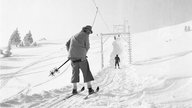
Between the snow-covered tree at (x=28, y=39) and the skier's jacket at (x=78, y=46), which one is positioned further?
the snow-covered tree at (x=28, y=39)

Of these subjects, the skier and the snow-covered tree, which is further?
the snow-covered tree

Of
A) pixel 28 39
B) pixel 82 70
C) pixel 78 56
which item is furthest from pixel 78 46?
→ pixel 28 39

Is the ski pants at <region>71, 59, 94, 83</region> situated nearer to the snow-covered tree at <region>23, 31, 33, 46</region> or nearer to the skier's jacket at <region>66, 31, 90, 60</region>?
the skier's jacket at <region>66, 31, 90, 60</region>

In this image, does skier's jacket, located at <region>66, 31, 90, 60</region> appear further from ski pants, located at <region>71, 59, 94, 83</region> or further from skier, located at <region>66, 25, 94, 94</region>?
ski pants, located at <region>71, 59, 94, 83</region>

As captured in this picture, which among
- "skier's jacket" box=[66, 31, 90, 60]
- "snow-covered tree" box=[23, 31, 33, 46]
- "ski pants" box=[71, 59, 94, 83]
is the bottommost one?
"ski pants" box=[71, 59, 94, 83]

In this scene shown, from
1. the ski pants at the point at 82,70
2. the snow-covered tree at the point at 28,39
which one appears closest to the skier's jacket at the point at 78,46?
the ski pants at the point at 82,70

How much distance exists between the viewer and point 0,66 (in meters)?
44.8

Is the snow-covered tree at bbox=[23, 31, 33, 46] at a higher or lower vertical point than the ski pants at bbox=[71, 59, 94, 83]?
higher

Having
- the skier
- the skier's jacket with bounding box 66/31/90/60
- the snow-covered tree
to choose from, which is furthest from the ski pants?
the snow-covered tree

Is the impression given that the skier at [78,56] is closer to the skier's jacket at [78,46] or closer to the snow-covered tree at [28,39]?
the skier's jacket at [78,46]

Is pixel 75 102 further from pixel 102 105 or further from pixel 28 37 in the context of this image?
pixel 28 37

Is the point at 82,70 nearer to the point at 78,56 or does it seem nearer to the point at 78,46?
→ the point at 78,56

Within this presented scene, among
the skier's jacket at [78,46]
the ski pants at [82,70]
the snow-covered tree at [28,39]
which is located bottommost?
the ski pants at [82,70]

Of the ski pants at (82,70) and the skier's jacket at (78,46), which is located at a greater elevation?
the skier's jacket at (78,46)
